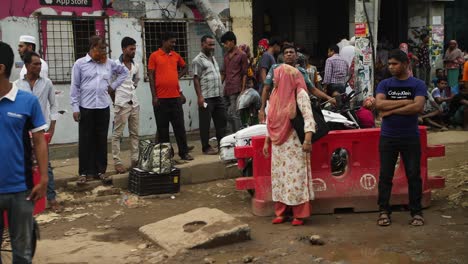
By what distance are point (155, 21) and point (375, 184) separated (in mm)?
6072

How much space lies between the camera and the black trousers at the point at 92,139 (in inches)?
320

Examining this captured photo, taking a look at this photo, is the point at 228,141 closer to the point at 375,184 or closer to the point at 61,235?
the point at 375,184

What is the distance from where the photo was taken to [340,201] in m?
6.96

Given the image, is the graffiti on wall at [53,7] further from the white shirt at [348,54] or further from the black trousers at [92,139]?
the white shirt at [348,54]

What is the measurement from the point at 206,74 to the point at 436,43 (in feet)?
31.0

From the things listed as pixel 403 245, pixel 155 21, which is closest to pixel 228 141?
pixel 403 245

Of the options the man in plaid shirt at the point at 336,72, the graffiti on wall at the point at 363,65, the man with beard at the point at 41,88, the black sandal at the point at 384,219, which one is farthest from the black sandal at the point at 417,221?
the man in plaid shirt at the point at 336,72

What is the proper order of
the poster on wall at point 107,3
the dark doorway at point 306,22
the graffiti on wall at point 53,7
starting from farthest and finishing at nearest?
the dark doorway at point 306,22
the poster on wall at point 107,3
the graffiti on wall at point 53,7

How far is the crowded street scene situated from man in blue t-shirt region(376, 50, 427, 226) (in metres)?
0.01

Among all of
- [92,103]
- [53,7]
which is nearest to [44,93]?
[92,103]

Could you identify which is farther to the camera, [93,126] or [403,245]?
[93,126]

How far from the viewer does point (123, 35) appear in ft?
36.2

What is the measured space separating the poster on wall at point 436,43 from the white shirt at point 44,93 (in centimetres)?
1224

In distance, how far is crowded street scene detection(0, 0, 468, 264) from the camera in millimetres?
5500
